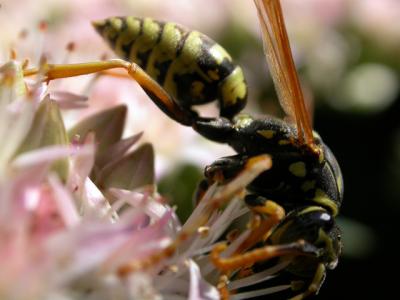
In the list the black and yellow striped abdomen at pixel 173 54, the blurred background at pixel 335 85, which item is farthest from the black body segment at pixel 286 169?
the blurred background at pixel 335 85

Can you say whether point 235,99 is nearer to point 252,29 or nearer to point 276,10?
point 276,10

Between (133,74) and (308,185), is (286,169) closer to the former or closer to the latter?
(308,185)

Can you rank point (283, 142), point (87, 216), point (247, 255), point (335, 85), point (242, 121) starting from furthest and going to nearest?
1. point (335, 85)
2. point (242, 121)
3. point (283, 142)
4. point (247, 255)
5. point (87, 216)

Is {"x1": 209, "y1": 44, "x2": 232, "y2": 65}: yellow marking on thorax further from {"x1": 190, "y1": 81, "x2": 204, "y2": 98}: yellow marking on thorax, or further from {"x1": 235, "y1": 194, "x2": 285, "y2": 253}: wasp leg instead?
{"x1": 235, "y1": 194, "x2": 285, "y2": 253}: wasp leg

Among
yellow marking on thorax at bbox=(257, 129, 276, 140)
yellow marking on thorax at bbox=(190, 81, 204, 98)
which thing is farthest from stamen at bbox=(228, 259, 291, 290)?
yellow marking on thorax at bbox=(190, 81, 204, 98)

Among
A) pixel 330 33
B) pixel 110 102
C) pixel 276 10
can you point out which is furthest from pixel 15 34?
pixel 330 33

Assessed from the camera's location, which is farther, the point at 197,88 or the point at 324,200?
the point at 197,88

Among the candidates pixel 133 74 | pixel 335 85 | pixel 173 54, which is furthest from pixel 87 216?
pixel 335 85
